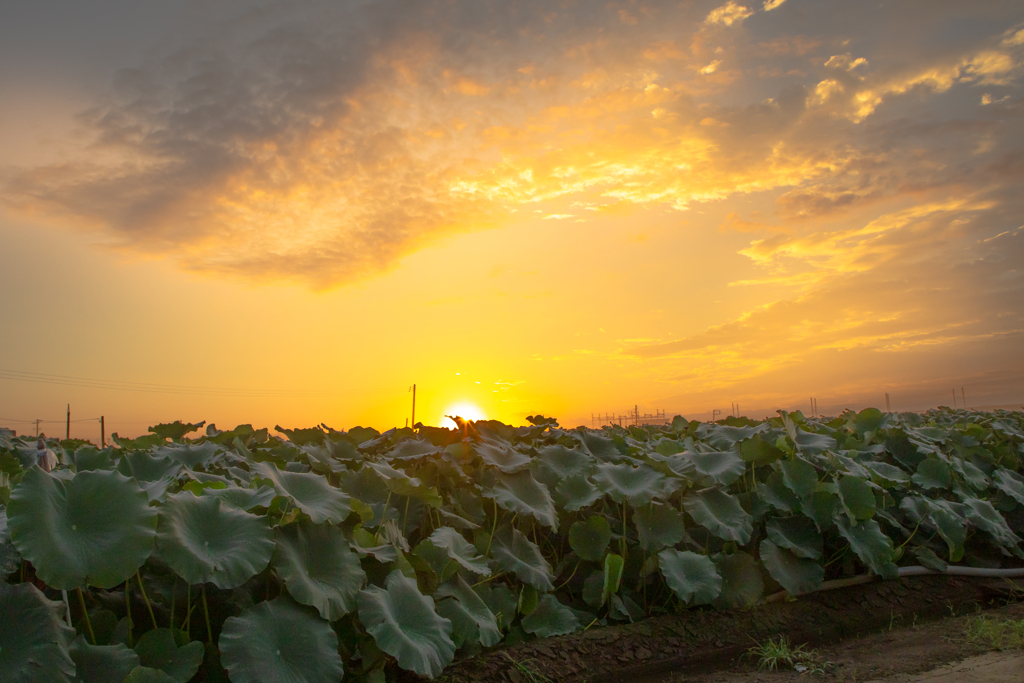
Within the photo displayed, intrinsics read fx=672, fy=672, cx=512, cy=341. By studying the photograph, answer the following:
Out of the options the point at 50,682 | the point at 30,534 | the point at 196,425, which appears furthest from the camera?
the point at 196,425

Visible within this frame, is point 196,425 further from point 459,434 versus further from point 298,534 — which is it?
point 298,534

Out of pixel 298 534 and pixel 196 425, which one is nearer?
pixel 298 534

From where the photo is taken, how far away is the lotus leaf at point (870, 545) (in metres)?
3.41

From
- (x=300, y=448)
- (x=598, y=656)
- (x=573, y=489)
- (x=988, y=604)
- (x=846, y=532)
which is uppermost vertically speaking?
(x=300, y=448)

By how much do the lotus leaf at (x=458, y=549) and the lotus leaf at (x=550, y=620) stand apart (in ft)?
0.89

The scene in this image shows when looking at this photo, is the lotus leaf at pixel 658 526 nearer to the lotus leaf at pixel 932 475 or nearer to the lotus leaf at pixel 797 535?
the lotus leaf at pixel 797 535

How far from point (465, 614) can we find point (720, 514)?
56.3 inches

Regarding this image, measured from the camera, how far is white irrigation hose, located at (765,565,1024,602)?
332cm

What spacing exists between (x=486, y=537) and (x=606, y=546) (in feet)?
1.85

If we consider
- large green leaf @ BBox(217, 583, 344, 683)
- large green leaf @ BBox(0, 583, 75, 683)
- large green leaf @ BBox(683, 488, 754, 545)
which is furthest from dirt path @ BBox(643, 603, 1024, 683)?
large green leaf @ BBox(0, 583, 75, 683)

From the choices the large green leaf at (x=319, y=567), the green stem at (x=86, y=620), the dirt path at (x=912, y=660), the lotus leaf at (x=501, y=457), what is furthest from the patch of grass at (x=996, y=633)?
the green stem at (x=86, y=620)

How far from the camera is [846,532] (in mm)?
3418

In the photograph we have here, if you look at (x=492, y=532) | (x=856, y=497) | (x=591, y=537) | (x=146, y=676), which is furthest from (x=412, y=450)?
(x=856, y=497)

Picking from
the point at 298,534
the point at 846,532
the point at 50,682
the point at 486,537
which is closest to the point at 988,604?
the point at 846,532
